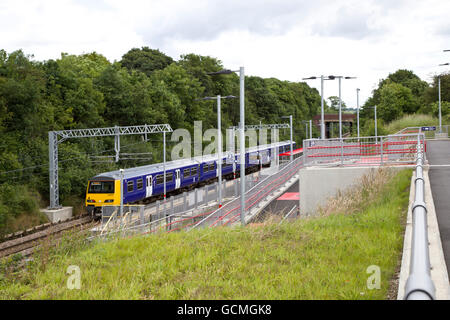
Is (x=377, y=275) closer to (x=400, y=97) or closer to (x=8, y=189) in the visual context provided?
(x=8, y=189)

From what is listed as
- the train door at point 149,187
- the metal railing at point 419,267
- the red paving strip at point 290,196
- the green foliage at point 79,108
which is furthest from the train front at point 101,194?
the metal railing at point 419,267

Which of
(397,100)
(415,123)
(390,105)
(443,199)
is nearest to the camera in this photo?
(443,199)

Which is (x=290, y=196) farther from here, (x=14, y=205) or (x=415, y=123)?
(x=415, y=123)

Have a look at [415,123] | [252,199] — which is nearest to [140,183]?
[252,199]

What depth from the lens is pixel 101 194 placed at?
27.4 meters

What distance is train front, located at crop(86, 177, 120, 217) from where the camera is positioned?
27031mm

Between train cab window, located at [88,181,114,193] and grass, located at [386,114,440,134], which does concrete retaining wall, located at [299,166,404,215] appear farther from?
grass, located at [386,114,440,134]

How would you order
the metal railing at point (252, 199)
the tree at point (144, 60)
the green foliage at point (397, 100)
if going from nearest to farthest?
the metal railing at point (252, 199) < the green foliage at point (397, 100) < the tree at point (144, 60)

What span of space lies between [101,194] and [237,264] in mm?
22017

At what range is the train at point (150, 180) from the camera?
2725cm

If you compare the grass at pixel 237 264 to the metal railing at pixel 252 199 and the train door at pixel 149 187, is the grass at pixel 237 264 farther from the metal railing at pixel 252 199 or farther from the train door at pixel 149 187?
the train door at pixel 149 187

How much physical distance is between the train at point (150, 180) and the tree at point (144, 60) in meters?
32.4

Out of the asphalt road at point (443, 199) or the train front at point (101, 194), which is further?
the train front at point (101, 194)

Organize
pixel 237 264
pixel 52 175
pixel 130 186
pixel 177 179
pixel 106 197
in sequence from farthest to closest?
pixel 177 179 < pixel 52 175 < pixel 130 186 < pixel 106 197 < pixel 237 264
